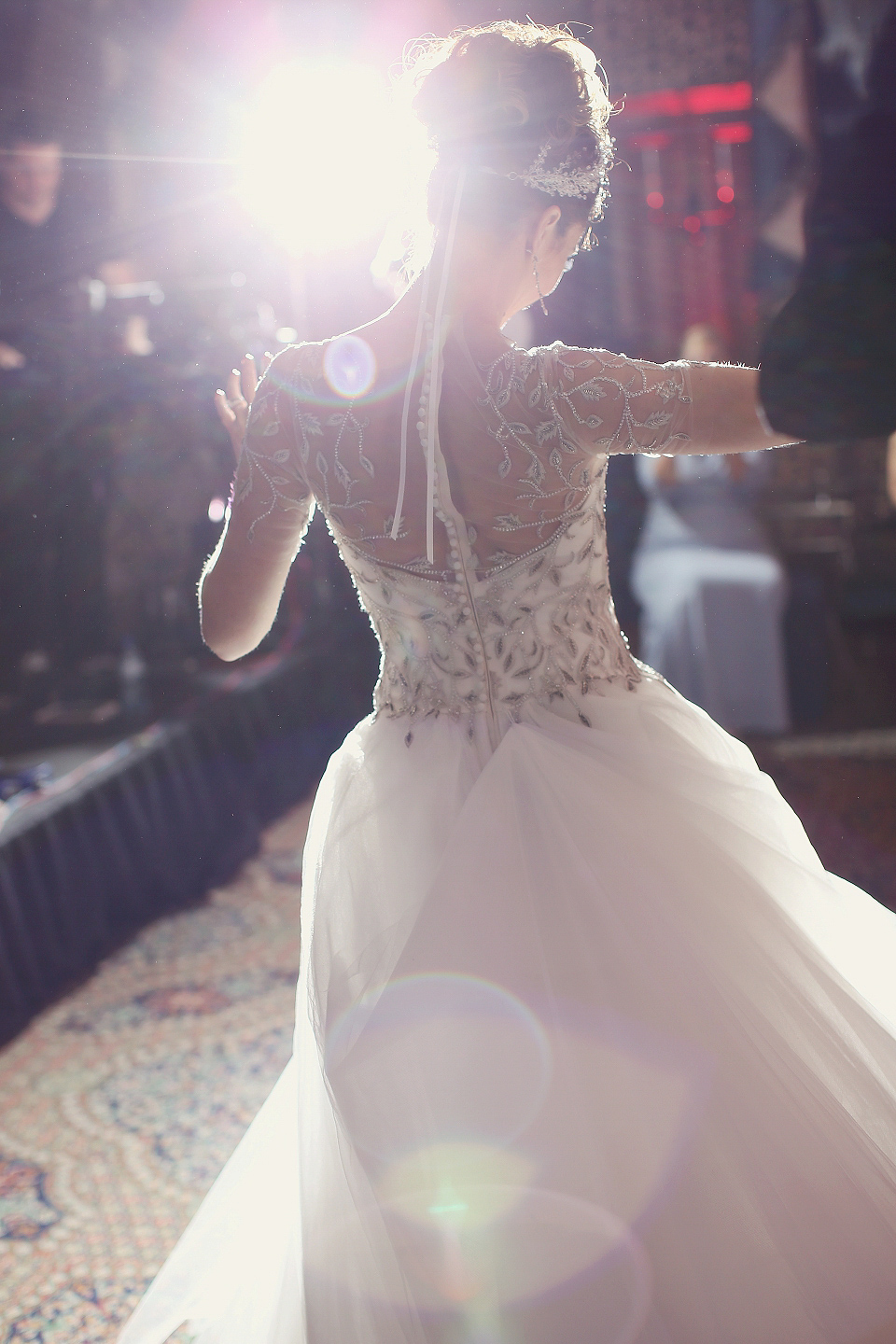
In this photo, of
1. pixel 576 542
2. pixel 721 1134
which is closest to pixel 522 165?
pixel 576 542

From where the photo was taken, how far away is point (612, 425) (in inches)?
44.2

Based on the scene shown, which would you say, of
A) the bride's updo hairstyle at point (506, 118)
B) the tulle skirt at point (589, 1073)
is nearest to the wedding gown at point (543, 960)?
the tulle skirt at point (589, 1073)

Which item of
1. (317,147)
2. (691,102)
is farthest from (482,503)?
(691,102)

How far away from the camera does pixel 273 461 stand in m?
1.24

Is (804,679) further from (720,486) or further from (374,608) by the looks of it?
(374,608)

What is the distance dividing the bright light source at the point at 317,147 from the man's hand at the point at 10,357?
89 cm

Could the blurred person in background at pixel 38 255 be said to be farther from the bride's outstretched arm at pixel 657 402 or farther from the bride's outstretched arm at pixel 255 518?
the bride's outstretched arm at pixel 657 402

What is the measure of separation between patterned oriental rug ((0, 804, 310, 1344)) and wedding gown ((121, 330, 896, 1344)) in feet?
1.46

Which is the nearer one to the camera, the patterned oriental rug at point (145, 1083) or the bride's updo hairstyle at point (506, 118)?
the bride's updo hairstyle at point (506, 118)

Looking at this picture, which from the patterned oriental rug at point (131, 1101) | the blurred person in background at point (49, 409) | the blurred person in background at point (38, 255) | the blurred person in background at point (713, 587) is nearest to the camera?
the patterned oriental rug at point (131, 1101)

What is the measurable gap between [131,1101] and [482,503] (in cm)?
168

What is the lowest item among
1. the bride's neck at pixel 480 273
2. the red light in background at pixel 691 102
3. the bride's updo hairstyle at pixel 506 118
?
the bride's neck at pixel 480 273

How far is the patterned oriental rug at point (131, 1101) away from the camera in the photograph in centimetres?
172

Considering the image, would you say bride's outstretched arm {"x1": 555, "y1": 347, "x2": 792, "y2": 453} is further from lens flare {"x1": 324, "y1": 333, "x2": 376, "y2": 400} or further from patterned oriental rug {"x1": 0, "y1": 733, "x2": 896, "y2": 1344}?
patterned oriental rug {"x1": 0, "y1": 733, "x2": 896, "y2": 1344}
